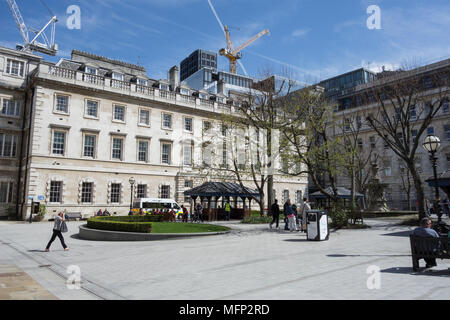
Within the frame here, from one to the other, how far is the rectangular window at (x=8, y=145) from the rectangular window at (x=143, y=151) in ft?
42.5

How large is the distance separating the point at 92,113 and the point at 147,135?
21.2ft

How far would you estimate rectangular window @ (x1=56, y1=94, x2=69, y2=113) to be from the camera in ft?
107

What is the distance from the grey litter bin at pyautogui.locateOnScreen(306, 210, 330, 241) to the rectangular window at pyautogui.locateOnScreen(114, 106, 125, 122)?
91.7 feet

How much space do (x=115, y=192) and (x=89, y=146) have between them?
5645mm

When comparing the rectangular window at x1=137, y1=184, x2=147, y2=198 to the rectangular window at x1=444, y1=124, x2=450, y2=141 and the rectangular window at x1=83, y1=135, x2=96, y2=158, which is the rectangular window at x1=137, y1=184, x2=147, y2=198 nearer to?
the rectangular window at x1=83, y1=135, x2=96, y2=158

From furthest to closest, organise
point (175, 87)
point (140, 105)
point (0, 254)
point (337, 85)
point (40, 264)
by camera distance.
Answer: point (337, 85) < point (175, 87) < point (140, 105) < point (0, 254) < point (40, 264)

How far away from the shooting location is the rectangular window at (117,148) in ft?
117

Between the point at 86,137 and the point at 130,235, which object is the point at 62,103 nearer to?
the point at 86,137

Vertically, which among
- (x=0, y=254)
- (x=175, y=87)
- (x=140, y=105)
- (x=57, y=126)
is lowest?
(x=0, y=254)

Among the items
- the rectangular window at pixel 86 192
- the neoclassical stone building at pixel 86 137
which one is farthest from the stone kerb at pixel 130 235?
the rectangular window at pixel 86 192

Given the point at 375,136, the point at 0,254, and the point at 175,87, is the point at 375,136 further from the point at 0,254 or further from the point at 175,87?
the point at 0,254
